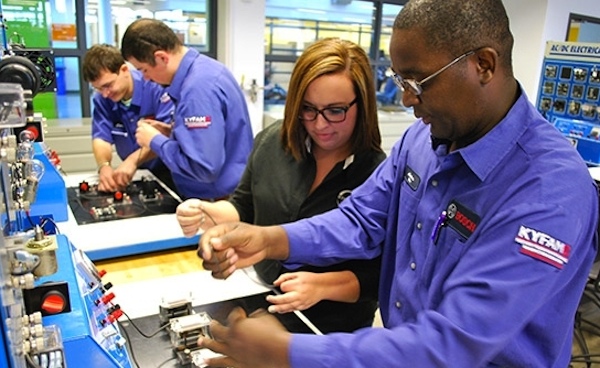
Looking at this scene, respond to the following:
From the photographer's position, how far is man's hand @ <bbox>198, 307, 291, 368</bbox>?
79 centimetres

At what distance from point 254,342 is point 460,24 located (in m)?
0.62

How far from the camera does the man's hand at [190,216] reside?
1509 millimetres

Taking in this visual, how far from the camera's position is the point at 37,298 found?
925mm

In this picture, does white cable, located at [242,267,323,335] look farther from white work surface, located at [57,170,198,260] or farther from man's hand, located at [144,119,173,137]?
man's hand, located at [144,119,173,137]

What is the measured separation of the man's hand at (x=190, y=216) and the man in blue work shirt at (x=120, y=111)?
47.3 inches

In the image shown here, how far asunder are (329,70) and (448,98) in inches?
23.3

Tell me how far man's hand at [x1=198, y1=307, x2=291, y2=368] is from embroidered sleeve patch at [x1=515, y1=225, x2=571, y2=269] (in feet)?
1.33

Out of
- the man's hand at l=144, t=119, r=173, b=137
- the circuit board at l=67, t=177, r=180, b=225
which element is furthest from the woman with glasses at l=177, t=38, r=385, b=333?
the man's hand at l=144, t=119, r=173, b=137

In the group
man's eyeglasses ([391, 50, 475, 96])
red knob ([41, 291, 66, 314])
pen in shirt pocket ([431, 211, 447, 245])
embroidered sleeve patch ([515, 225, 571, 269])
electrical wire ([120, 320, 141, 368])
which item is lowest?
electrical wire ([120, 320, 141, 368])

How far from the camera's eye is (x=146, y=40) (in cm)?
227

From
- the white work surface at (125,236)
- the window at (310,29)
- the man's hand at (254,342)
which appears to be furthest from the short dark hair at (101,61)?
the window at (310,29)

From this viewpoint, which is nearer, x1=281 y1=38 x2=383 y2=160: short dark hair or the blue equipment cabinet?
the blue equipment cabinet

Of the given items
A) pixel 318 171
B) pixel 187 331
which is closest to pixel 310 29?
pixel 318 171

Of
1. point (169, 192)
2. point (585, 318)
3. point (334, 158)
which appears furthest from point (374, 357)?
point (585, 318)
